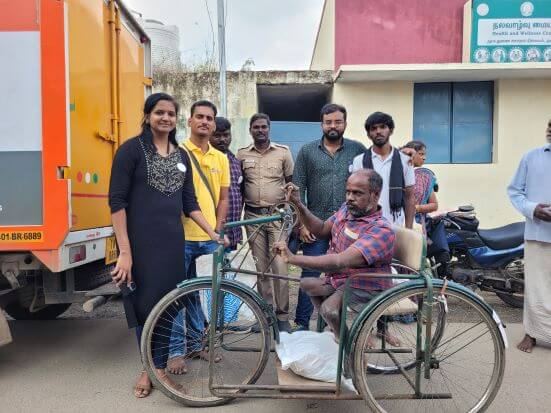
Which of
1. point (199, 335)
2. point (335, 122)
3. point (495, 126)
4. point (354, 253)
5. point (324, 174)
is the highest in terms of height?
point (495, 126)

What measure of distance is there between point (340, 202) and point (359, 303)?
4.08ft

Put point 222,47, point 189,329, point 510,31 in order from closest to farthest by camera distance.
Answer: point 189,329, point 222,47, point 510,31

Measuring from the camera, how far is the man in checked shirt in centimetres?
241

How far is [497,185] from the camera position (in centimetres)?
867

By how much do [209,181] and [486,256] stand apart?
3295 millimetres

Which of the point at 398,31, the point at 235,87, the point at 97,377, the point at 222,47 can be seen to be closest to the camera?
the point at 97,377

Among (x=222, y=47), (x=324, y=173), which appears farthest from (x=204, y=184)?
(x=222, y=47)

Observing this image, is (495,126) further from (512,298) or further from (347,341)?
(347,341)

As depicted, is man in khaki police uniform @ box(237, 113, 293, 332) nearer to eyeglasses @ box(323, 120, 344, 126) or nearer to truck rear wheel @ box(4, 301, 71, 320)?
eyeglasses @ box(323, 120, 344, 126)

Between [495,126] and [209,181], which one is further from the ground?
[495,126]

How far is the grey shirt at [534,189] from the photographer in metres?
3.56

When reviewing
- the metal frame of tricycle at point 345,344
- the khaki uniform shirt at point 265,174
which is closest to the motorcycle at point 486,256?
the khaki uniform shirt at point 265,174

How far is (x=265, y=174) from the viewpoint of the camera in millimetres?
3959

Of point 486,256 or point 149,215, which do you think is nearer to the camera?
point 149,215
